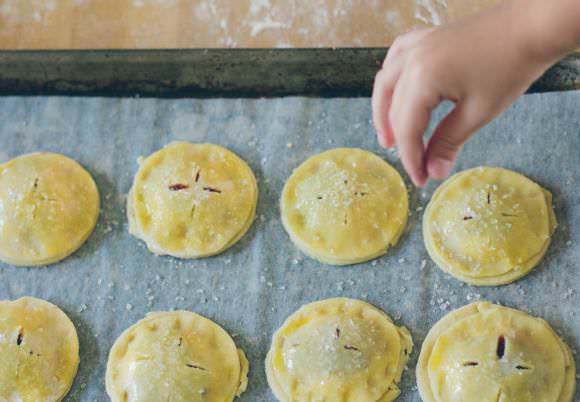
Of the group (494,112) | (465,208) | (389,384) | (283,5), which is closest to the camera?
(494,112)

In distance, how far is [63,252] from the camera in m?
2.08

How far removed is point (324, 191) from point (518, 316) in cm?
56

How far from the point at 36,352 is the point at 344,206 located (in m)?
0.82

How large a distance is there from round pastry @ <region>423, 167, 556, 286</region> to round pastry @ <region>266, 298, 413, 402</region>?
0.74ft

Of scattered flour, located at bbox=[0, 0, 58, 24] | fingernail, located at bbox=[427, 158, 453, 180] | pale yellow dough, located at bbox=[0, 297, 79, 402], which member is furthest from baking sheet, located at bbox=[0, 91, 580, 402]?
fingernail, located at bbox=[427, 158, 453, 180]

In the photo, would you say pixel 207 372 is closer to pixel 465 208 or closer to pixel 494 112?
pixel 465 208

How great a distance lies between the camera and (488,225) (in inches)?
77.7

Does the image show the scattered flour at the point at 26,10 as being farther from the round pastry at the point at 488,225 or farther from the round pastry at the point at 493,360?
the round pastry at the point at 493,360

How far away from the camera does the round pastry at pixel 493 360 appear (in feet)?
5.93

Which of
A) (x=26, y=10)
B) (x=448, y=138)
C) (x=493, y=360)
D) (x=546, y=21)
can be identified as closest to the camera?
(x=546, y=21)

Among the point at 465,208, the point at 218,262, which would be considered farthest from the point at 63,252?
the point at 465,208

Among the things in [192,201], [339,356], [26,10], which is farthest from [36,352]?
[26,10]

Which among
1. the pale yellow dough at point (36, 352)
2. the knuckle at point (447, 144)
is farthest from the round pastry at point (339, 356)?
the knuckle at point (447, 144)

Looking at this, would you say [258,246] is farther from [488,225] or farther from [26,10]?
[26,10]
